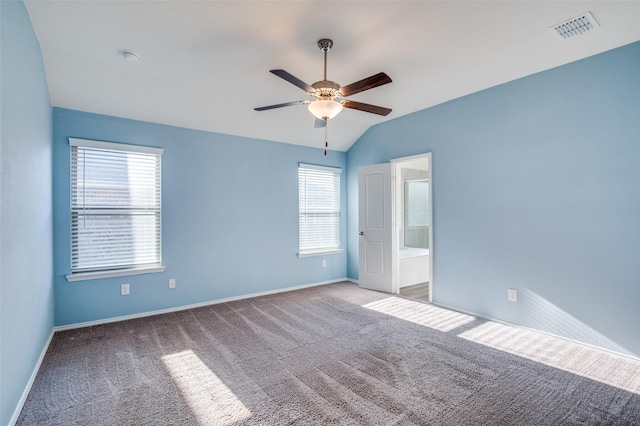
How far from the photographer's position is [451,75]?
3475mm

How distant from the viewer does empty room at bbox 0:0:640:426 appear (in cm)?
224

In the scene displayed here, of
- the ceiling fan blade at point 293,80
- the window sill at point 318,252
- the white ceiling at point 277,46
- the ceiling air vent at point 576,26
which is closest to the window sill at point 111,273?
the white ceiling at point 277,46

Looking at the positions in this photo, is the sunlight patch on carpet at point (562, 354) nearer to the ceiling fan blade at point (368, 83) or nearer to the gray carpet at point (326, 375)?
the gray carpet at point (326, 375)

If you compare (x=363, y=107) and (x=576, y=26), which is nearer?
(x=576, y=26)

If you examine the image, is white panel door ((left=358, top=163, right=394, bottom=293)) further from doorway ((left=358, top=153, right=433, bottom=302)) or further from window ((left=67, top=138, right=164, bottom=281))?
Result: window ((left=67, top=138, right=164, bottom=281))

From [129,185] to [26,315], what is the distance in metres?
1.97

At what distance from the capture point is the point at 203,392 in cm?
233

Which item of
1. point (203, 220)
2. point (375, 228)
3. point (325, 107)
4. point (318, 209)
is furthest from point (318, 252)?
point (325, 107)

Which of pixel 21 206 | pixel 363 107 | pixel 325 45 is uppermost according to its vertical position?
pixel 325 45

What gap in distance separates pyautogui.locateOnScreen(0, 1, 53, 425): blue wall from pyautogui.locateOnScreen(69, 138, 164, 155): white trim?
56 cm

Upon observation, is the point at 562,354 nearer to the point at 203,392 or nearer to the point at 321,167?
the point at 203,392

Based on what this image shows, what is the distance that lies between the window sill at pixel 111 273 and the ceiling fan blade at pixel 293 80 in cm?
299

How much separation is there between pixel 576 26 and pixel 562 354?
2842 millimetres

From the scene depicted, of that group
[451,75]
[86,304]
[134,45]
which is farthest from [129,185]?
[451,75]
